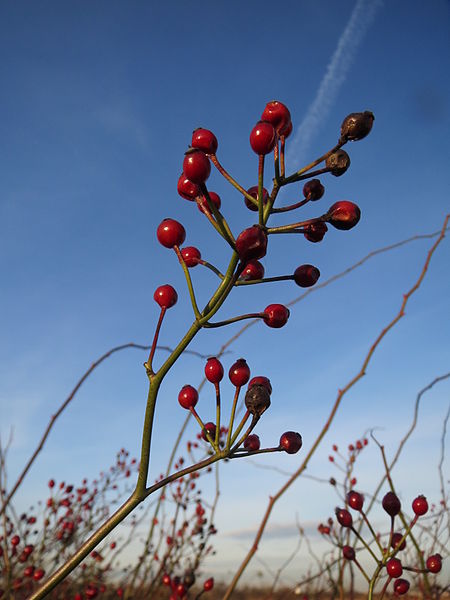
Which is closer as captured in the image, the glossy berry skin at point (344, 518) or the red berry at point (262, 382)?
the red berry at point (262, 382)

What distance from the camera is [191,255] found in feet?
3.45

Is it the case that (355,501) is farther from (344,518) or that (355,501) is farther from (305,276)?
(305,276)

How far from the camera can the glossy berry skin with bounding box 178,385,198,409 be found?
1089 millimetres

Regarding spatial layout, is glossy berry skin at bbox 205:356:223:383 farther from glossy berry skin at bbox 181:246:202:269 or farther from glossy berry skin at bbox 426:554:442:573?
glossy berry skin at bbox 426:554:442:573

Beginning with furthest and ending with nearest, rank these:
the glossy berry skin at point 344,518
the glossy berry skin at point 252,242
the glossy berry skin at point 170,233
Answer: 1. the glossy berry skin at point 344,518
2. the glossy berry skin at point 170,233
3. the glossy berry skin at point 252,242

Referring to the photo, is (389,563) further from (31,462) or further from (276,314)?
(31,462)

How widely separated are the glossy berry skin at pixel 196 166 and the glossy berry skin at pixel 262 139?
0.28 feet

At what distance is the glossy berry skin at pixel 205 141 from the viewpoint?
2.94ft

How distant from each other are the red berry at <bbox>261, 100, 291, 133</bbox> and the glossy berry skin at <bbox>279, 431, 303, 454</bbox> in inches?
23.7

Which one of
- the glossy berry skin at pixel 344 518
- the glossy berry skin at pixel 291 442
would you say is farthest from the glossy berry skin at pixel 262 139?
the glossy berry skin at pixel 344 518

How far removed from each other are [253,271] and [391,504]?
34.7 inches

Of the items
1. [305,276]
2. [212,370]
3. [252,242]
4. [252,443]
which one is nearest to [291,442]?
[252,443]

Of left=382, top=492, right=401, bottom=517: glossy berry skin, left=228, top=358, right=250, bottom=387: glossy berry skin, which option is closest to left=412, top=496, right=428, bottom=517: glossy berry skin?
left=382, top=492, right=401, bottom=517: glossy berry skin

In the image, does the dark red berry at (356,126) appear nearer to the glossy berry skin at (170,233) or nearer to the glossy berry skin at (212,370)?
the glossy berry skin at (170,233)
